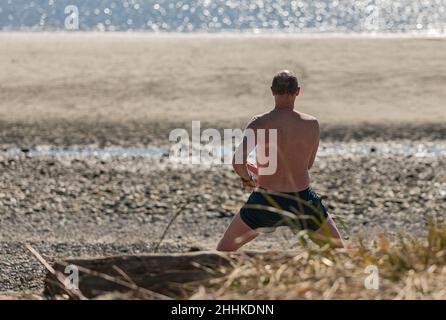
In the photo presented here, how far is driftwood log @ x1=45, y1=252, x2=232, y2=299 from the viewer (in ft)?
16.0

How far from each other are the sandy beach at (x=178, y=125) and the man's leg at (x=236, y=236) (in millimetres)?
418

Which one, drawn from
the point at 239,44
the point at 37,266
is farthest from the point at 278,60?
the point at 37,266

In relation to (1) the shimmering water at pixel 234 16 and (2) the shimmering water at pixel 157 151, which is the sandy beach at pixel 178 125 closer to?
(2) the shimmering water at pixel 157 151

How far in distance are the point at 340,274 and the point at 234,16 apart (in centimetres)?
4672

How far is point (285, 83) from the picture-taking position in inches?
256

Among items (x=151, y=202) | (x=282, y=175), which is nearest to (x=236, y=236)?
(x=282, y=175)

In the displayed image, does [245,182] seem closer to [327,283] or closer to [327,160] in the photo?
[327,283]

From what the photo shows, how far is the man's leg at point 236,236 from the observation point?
638cm

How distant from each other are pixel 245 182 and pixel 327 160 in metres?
9.95
